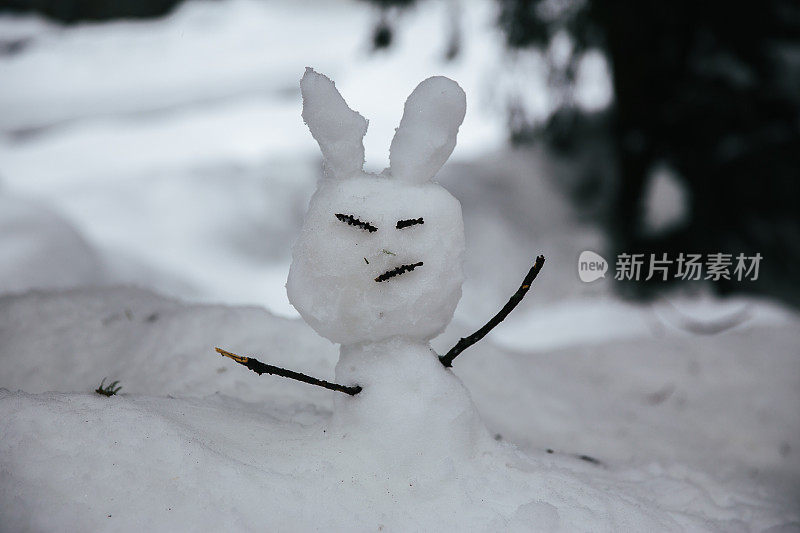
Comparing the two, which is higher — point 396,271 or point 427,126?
point 427,126

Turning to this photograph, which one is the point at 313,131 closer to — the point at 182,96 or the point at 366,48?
the point at 366,48

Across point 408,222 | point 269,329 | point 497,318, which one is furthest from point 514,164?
point 408,222

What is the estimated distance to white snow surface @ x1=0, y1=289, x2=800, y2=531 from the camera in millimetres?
971

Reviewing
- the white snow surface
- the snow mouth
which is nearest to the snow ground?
the white snow surface

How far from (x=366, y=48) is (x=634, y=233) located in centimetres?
225

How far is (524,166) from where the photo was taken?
5480 mm

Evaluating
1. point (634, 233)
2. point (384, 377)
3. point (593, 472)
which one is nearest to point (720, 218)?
point (634, 233)

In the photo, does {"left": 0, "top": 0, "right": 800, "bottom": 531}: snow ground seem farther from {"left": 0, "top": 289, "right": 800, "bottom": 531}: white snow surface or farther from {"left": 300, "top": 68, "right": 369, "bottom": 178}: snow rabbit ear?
{"left": 300, "top": 68, "right": 369, "bottom": 178}: snow rabbit ear

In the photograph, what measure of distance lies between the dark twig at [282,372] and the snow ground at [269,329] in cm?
11

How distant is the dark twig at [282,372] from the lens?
105 cm

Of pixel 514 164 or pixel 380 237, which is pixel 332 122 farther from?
pixel 514 164

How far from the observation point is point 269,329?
187 centimetres

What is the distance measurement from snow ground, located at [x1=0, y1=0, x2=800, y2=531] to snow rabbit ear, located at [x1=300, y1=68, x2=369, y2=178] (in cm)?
50

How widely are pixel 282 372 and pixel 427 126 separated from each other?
49cm
